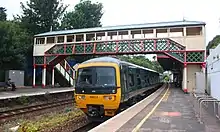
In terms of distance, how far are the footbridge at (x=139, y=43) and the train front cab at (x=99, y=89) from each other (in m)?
17.7

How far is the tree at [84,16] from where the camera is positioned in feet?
162

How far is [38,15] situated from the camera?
135 feet

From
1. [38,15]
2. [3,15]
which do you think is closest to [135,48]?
[38,15]

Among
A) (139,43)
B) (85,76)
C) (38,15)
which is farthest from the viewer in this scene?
(38,15)

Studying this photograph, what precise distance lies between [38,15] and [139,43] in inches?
716

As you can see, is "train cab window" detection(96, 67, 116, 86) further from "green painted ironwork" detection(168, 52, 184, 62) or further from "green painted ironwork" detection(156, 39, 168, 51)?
"green painted ironwork" detection(156, 39, 168, 51)

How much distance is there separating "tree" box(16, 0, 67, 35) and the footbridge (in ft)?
17.4

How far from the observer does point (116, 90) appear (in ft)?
37.3

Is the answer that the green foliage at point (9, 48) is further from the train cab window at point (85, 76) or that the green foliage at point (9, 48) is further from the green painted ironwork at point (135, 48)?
the train cab window at point (85, 76)

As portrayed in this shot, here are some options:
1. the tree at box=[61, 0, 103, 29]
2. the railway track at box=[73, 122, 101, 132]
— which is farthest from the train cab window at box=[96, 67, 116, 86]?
the tree at box=[61, 0, 103, 29]

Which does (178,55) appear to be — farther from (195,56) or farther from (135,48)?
(135,48)

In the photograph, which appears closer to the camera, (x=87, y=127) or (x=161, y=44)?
(x=87, y=127)

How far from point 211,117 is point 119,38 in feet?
70.4

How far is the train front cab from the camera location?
1133 centimetres
